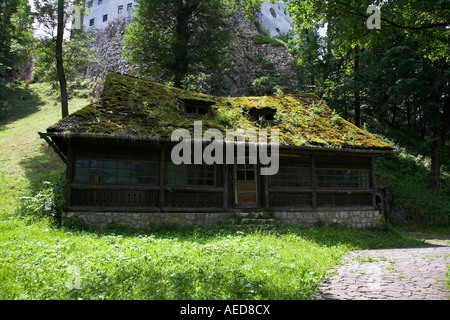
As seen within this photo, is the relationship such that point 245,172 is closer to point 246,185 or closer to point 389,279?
point 246,185

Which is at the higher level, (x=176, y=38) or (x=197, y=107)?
(x=176, y=38)

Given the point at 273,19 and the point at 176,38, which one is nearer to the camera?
the point at 176,38

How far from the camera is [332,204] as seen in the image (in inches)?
516

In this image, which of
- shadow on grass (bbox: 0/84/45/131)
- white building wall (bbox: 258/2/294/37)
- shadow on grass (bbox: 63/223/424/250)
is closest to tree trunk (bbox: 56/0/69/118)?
shadow on grass (bbox: 63/223/424/250)

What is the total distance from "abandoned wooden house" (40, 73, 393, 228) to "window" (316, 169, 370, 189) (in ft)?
0.15

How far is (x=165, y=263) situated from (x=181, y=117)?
7490 mm

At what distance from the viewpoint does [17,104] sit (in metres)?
32.8

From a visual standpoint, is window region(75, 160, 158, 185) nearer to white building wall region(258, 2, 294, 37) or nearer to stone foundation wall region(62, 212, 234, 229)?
stone foundation wall region(62, 212, 234, 229)

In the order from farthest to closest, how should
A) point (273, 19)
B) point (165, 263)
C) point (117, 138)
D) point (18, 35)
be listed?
point (273, 19), point (18, 35), point (117, 138), point (165, 263)

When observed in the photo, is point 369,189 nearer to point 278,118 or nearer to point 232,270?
point 278,118

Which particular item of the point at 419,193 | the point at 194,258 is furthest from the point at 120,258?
the point at 419,193

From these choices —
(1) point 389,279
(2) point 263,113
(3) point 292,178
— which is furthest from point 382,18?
(3) point 292,178

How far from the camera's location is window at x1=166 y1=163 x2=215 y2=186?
11.3m

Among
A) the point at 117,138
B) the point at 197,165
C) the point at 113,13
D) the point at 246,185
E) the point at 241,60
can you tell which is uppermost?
the point at 113,13
